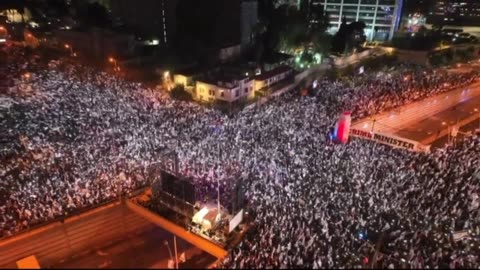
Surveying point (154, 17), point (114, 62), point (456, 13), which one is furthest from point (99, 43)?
point (456, 13)

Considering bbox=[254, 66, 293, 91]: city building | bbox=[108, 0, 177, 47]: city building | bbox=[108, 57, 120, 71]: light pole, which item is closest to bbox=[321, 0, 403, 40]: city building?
bbox=[254, 66, 293, 91]: city building

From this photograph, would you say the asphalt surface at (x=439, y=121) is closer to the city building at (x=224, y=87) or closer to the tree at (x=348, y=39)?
the city building at (x=224, y=87)

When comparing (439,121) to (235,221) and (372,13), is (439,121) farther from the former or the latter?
(372,13)

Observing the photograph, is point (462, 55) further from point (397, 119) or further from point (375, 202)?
point (375, 202)

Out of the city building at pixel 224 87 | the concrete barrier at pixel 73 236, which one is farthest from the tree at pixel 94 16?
the concrete barrier at pixel 73 236

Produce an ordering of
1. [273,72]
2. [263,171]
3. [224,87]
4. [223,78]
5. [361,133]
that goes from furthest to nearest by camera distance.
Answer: [273,72]
[223,78]
[224,87]
[361,133]
[263,171]

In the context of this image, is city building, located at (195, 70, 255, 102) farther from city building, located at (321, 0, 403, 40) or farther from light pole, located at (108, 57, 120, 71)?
city building, located at (321, 0, 403, 40)
